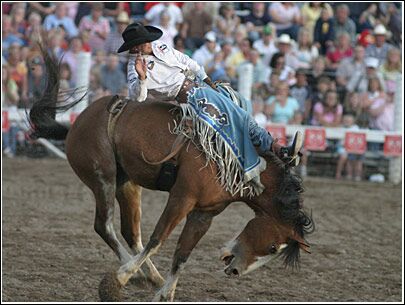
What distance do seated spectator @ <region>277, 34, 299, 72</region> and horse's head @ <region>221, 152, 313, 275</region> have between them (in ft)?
28.8

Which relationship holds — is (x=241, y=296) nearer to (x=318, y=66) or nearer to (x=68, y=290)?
(x=68, y=290)

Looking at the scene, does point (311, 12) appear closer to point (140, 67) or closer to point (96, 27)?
point (96, 27)

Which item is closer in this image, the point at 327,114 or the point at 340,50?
the point at 327,114

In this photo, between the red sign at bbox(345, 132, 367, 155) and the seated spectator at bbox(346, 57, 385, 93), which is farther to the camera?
the seated spectator at bbox(346, 57, 385, 93)

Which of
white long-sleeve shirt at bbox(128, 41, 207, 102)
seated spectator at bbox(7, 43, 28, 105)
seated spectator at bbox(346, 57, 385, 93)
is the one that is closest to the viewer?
white long-sleeve shirt at bbox(128, 41, 207, 102)

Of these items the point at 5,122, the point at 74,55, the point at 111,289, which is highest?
the point at 111,289

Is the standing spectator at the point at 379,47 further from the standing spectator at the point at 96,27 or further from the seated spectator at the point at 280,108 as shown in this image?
the standing spectator at the point at 96,27

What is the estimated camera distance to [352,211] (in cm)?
1091

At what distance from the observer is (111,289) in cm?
598

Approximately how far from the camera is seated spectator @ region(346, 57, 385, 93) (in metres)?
14.1

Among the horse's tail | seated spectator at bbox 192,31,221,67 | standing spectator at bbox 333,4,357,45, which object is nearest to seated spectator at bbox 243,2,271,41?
standing spectator at bbox 333,4,357,45

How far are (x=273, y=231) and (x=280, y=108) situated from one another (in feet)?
25.8

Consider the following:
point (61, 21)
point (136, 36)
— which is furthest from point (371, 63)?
point (136, 36)

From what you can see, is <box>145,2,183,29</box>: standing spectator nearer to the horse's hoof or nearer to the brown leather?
the brown leather
